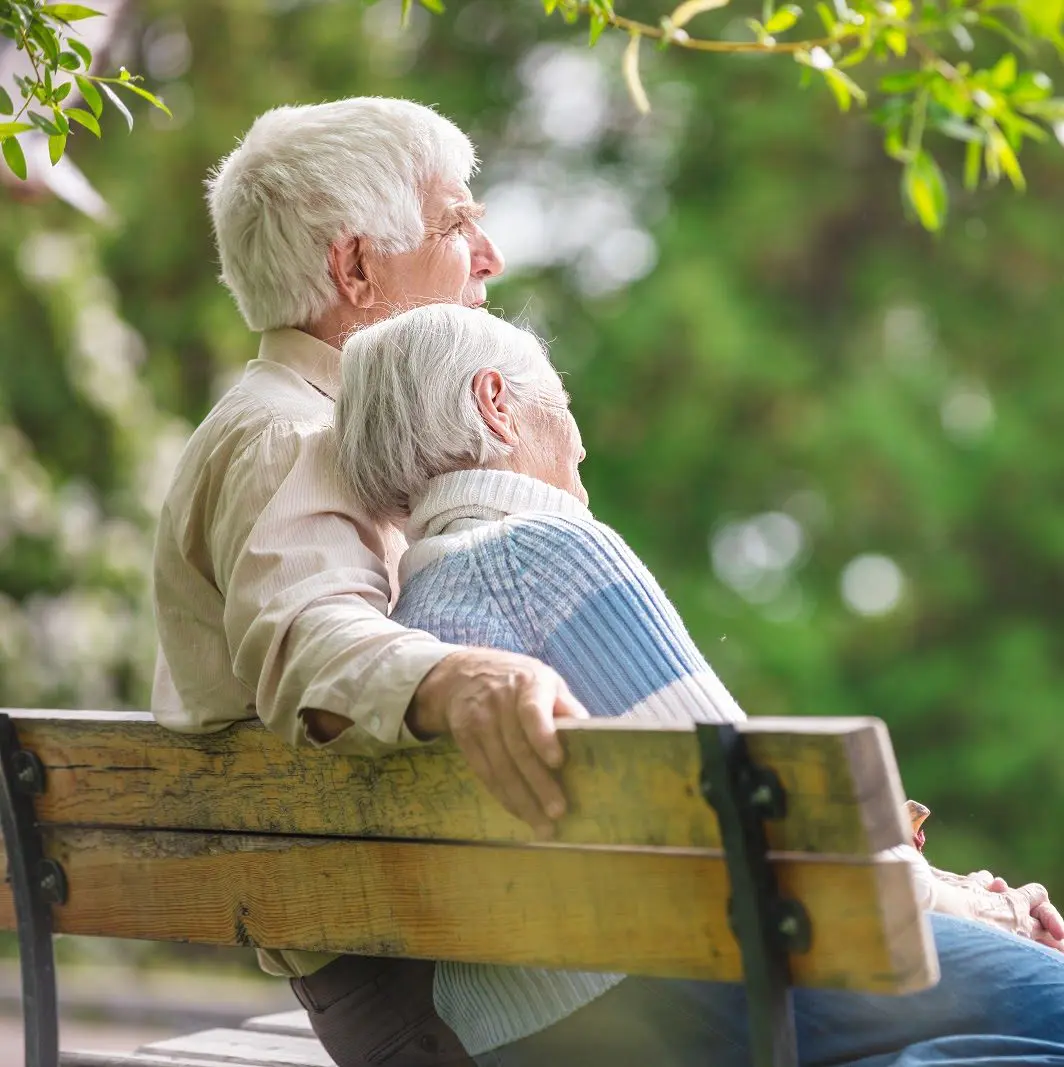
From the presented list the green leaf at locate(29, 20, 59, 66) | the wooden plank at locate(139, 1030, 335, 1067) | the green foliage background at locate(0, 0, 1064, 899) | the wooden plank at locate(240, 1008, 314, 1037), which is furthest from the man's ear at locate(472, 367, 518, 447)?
the green foliage background at locate(0, 0, 1064, 899)

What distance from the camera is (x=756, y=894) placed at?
136 cm

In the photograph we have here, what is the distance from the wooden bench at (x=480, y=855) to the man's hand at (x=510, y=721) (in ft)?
0.06

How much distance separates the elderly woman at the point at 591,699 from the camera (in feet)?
5.15

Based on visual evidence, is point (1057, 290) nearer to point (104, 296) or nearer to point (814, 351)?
point (814, 351)

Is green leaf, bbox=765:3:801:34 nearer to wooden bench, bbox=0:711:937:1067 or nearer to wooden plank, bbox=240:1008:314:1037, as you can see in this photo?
wooden bench, bbox=0:711:937:1067

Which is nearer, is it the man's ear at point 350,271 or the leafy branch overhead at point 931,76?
the leafy branch overhead at point 931,76

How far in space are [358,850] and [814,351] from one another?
7115 mm

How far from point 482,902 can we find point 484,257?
109 cm

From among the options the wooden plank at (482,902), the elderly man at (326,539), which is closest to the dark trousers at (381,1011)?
the elderly man at (326,539)

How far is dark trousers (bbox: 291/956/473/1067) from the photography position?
1902 mm

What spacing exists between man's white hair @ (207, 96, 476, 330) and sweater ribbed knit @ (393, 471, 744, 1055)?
1.83 ft

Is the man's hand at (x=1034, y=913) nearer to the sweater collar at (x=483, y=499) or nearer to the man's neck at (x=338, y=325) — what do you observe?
the sweater collar at (x=483, y=499)

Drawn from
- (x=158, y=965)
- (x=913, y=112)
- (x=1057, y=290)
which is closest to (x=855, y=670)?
(x=1057, y=290)

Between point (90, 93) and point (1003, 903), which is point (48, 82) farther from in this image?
point (1003, 903)
